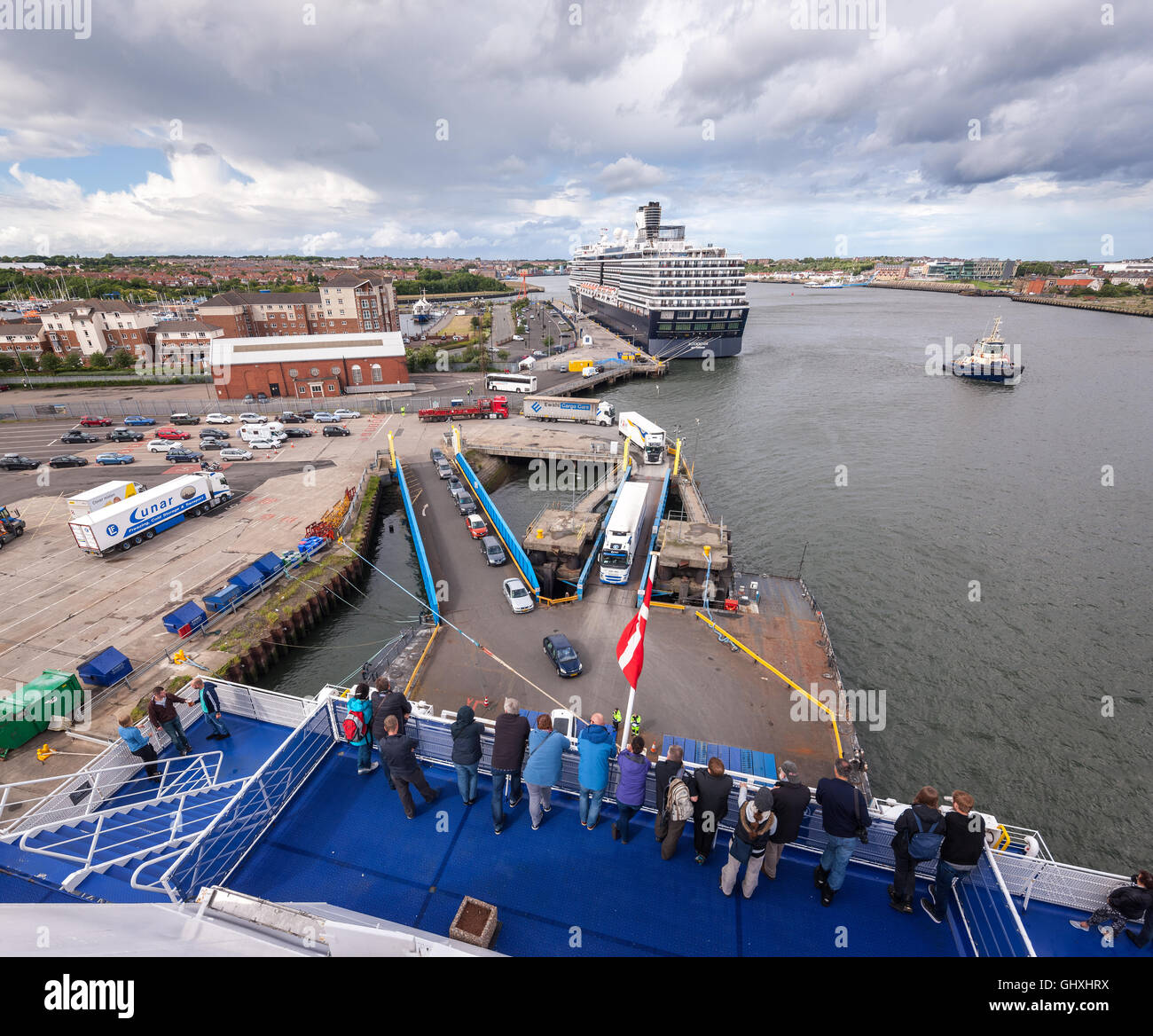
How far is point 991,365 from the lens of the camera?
6512cm

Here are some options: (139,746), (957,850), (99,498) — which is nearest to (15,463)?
(99,498)

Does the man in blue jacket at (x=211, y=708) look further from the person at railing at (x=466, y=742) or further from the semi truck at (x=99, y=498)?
the semi truck at (x=99, y=498)

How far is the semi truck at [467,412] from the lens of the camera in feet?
168

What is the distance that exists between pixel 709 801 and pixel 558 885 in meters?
2.19

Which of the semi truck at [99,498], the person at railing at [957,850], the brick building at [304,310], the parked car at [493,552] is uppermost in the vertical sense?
the brick building at [304,310]

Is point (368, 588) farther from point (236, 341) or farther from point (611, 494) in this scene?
point (236, 341)

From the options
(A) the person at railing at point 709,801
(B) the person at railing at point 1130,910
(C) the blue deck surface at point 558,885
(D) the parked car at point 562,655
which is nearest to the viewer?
(B) the person at railing at point 1130,910

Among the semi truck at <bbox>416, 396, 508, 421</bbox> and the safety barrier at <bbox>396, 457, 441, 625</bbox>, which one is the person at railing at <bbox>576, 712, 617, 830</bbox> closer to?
the safety barrier at <bbox>396, 457, 441, 625</bbox>

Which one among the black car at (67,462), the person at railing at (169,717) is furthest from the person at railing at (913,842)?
the black car at (67,462)

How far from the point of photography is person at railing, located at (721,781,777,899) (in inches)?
242

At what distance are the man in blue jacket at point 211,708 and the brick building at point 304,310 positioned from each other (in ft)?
274

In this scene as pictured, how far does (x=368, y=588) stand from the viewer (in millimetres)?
28438

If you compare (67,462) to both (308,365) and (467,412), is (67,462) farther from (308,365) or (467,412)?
(467,412)
